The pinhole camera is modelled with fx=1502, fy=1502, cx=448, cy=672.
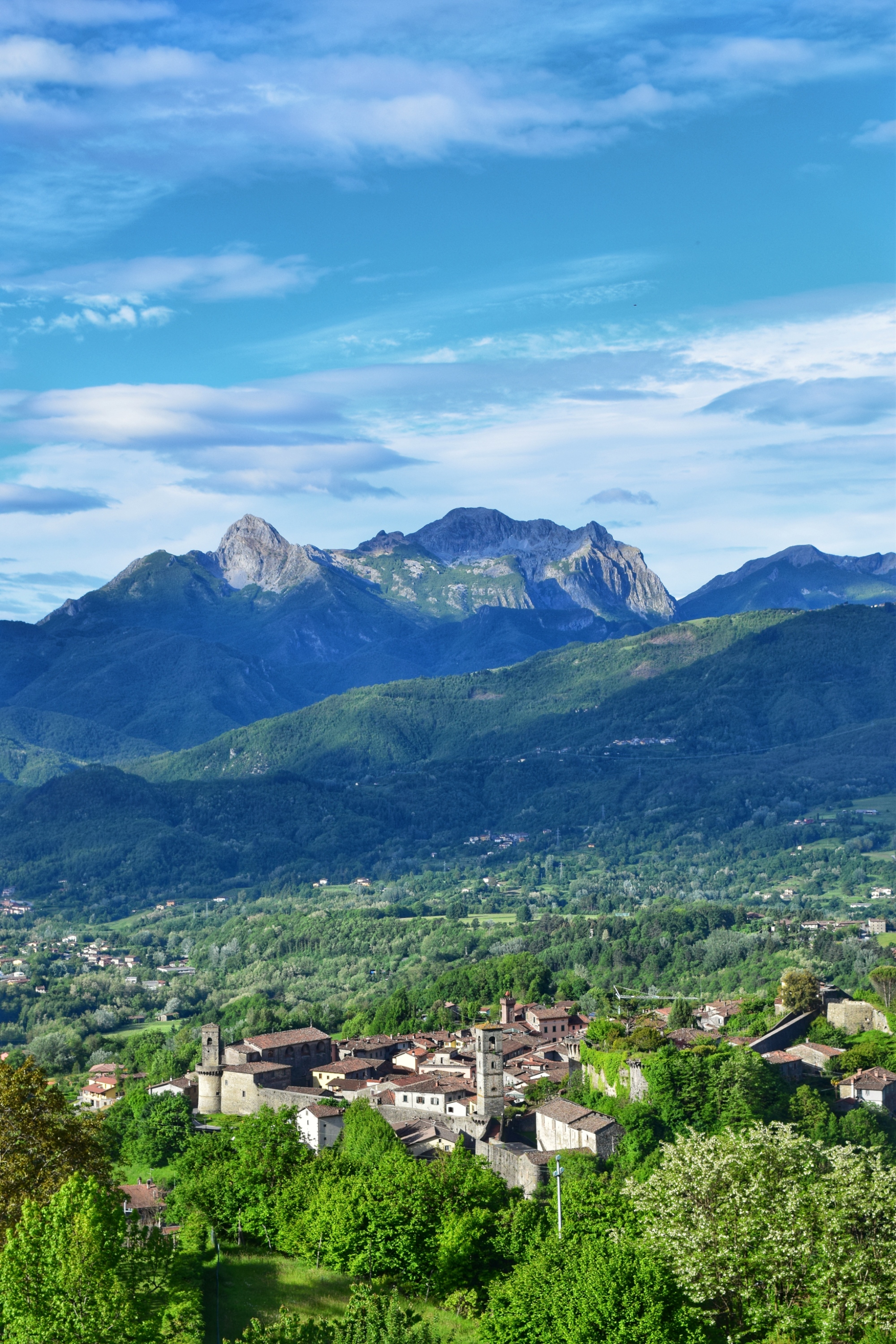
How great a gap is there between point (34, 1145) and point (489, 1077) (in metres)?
27.8

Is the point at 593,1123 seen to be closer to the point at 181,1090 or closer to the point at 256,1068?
the point at 256,1068

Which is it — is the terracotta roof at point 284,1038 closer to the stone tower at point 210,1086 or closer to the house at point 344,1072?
the house at point 344,1072

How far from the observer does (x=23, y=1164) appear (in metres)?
39.1

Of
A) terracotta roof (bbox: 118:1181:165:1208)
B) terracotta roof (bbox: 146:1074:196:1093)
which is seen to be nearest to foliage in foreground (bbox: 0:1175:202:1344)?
terracotta roof (bbox: 118:1181:165:1208)

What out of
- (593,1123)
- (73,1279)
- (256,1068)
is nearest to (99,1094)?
(256,1068)

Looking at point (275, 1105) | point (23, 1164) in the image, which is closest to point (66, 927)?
point (275, 1105)

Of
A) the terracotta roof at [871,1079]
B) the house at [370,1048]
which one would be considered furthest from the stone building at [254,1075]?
the terracotta roof at [871,1079]

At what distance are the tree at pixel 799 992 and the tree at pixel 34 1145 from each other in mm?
42506

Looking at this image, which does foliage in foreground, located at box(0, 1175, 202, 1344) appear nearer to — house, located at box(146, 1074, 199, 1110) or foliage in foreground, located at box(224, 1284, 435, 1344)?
foliage in foreground, located at box(224, 1284, 435, 1344)

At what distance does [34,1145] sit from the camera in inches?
1566

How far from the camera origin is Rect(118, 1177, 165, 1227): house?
171 ft

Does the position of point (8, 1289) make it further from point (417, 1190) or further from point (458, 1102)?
point (458, 1102)

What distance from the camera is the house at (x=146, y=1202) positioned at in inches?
2048

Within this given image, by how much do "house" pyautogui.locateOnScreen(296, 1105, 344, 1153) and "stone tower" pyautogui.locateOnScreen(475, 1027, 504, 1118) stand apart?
5925mm
